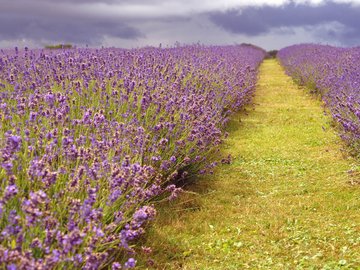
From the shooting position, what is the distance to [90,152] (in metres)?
2.96

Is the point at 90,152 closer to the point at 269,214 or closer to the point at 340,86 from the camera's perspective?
the point at 269,214

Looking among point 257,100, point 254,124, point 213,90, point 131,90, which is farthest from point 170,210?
point 257,100

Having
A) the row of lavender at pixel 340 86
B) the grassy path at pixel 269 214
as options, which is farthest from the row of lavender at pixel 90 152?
the row of lavender at pixel 340 86

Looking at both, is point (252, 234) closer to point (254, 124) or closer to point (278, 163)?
point (278, 163)

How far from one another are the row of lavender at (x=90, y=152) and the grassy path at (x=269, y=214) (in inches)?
10.2

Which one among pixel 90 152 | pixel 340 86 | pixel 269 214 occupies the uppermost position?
pixel 340 86

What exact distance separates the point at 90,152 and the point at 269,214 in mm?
1799

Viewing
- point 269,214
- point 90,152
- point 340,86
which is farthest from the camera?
point 340,86

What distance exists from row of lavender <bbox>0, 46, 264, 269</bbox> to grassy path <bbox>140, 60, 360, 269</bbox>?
0.26 meters

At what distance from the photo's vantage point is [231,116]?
27.2 ft

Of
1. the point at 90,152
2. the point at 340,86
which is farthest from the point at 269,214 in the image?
the point at 340,86

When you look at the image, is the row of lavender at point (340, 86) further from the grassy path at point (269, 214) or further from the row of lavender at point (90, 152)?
the row of lavender at point (90, 152)

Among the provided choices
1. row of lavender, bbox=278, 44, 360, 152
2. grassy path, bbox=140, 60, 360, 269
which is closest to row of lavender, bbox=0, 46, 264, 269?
grassy path, bbox=140, 60, 360, 269

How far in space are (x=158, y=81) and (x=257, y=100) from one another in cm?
554
